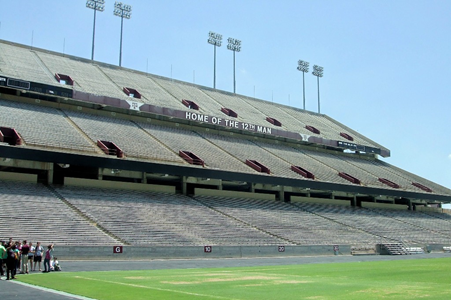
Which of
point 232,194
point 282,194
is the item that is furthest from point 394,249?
point 232,194

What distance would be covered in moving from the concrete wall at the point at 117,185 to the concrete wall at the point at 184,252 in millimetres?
10765

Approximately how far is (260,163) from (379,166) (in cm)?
Result: 2768

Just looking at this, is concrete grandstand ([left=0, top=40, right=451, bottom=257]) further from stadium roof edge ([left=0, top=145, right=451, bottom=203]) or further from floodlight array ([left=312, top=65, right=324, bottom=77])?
floodlight array ([left=312, top=65, right=324, bottom=77])

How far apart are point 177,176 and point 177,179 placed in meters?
1.33

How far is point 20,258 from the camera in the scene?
69.9ft

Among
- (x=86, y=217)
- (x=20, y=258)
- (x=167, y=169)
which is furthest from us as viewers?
(x=167, y=169)

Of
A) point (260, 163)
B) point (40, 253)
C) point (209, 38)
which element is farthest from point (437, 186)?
point (40, 253)

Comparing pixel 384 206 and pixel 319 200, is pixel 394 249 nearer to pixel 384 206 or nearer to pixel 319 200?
pixel 319 200

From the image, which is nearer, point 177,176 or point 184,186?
point 184,186

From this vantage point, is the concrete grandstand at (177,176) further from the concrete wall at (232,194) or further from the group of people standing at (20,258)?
the group of people standing at (20,258)

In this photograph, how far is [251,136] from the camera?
59.5 m

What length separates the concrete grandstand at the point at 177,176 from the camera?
3238 centimetres

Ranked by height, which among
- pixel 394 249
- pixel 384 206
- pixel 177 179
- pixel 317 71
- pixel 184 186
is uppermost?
pixel 317 71

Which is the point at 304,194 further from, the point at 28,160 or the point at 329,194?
the point at 28,160
